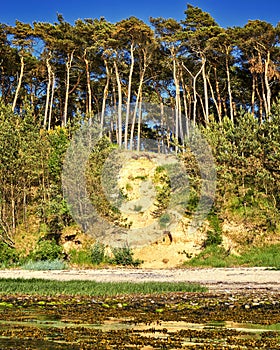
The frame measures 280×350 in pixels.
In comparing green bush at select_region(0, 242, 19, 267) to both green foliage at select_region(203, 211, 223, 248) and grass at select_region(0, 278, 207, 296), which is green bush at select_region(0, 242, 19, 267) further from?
grass at select_region(0, 278, 207, 296)

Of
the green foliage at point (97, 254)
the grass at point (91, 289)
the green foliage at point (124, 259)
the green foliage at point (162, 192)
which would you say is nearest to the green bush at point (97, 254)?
the green foliage at point (97, 254)

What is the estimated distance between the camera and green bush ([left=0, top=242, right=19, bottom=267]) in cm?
3377

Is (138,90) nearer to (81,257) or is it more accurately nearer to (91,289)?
(81,257)

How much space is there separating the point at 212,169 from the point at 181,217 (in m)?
3.64

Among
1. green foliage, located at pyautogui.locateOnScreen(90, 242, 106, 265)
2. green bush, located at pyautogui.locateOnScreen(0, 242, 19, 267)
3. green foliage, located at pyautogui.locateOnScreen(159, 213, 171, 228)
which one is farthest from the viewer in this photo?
green foliage, located at pyautogui.locateOnScreen(159, 213, 171, 228)

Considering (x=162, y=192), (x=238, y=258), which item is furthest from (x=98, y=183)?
(x=238, y=258)

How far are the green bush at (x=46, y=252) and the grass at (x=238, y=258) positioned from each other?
26.3 ft

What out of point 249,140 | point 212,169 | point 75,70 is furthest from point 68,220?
point 75,70

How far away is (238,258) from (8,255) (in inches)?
559

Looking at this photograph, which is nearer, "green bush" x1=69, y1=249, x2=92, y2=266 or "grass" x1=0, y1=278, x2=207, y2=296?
"grass" x1=0, y1=278, x2=207, y2=296

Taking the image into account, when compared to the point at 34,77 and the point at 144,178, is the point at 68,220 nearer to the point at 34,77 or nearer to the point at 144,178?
the point at 144,178

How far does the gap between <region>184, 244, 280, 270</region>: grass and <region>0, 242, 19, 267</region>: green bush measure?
10.7 metres

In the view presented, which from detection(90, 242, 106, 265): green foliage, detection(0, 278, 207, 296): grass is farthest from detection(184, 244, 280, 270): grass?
detection(0, 278, 207, 296): grass

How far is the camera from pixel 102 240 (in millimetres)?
34219
